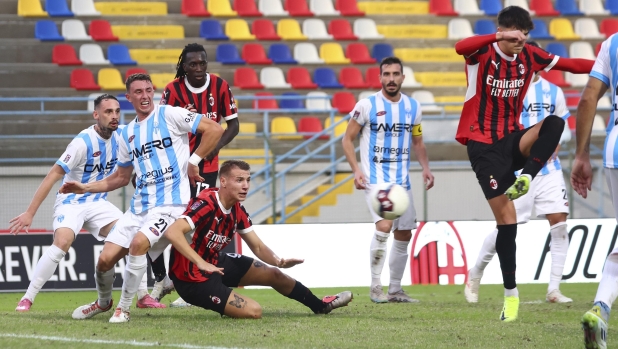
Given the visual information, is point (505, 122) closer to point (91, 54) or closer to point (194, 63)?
point (194, 63)

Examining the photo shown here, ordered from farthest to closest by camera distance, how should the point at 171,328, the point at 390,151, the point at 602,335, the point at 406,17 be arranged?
the point at 406,17
the point at 390,151
the point at 171,328
the point at 602,335

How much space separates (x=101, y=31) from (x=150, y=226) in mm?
12031

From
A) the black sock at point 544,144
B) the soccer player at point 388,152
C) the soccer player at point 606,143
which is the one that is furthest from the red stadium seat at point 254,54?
the soccer player at point 606,143

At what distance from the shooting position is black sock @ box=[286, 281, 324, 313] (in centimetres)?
689

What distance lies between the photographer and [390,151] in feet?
28.5

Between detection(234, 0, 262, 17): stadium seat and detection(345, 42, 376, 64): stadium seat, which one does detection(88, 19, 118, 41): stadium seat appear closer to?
detection(234, 0, 262, 17): stadium seat

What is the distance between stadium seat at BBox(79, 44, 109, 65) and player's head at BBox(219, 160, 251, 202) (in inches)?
452

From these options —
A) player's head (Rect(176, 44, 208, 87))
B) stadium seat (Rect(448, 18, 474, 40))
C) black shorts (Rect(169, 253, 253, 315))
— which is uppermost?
stadium seat (Rect(448, 18, 474, 40))

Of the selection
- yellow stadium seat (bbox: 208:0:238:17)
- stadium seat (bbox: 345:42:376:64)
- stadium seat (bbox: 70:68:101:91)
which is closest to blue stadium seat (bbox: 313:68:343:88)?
stadium seat (bbox: 345:42:376:64)

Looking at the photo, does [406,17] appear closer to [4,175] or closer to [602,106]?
[602,106]

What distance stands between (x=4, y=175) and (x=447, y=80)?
8938 millimetres

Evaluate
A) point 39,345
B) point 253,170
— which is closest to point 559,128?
point 39,345

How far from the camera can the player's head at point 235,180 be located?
21.0 feet

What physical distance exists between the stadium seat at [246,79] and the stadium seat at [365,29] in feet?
8.63
